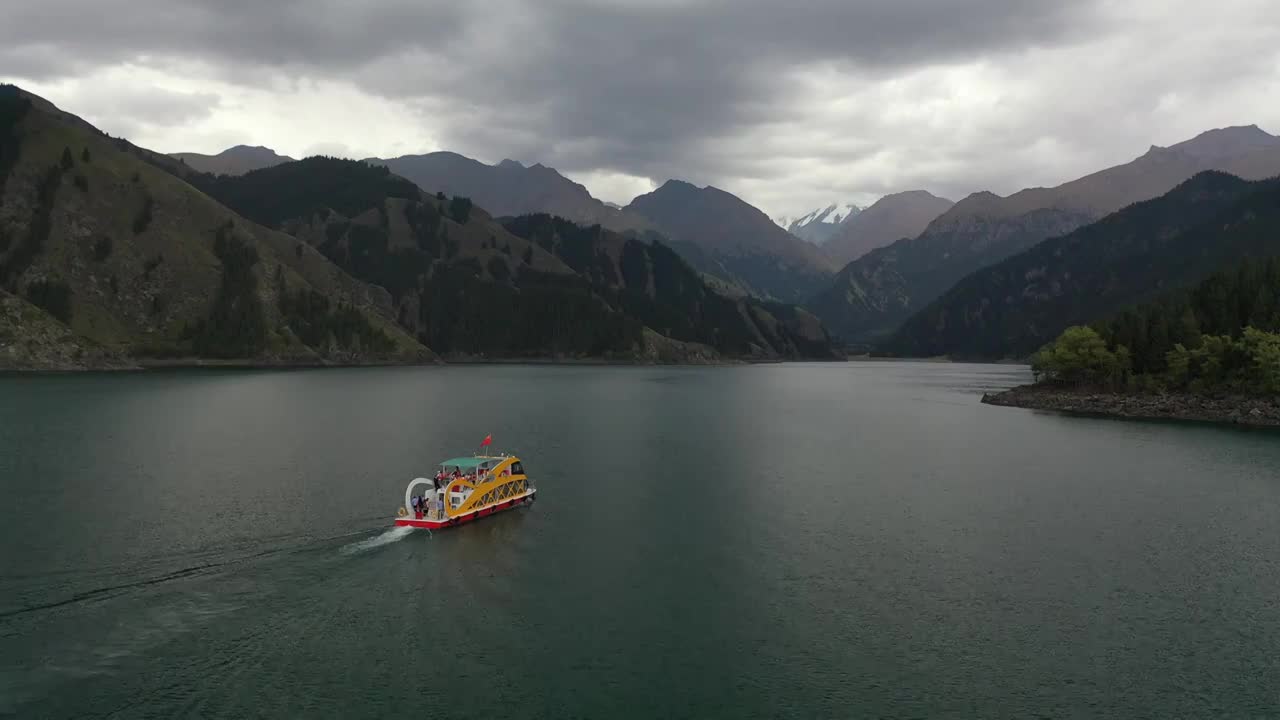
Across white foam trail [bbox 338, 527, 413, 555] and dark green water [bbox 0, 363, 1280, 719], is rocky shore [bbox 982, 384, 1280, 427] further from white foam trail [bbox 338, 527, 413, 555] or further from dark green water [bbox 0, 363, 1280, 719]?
white foam trail [bbox 338, 527, 413, 555]

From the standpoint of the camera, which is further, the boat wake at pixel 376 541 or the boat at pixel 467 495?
the boat at pixel 467 495

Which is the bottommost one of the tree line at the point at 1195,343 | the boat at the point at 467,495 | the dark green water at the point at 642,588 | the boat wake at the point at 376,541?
the dark green water at the point at 642,588

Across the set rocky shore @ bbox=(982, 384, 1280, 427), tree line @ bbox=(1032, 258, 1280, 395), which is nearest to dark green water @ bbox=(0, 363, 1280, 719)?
rocky shore @ bbox=(982, 384, 1280, 427)

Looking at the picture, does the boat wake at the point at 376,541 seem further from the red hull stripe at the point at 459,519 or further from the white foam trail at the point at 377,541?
the red hull stripe at the point at 459,519

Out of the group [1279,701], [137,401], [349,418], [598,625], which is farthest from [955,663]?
[137,401]

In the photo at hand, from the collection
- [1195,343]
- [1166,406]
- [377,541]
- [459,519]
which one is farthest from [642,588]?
[1195,343]

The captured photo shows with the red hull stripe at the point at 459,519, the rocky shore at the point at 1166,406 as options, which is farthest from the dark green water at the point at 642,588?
the rocky shore at the point at 1166,406
